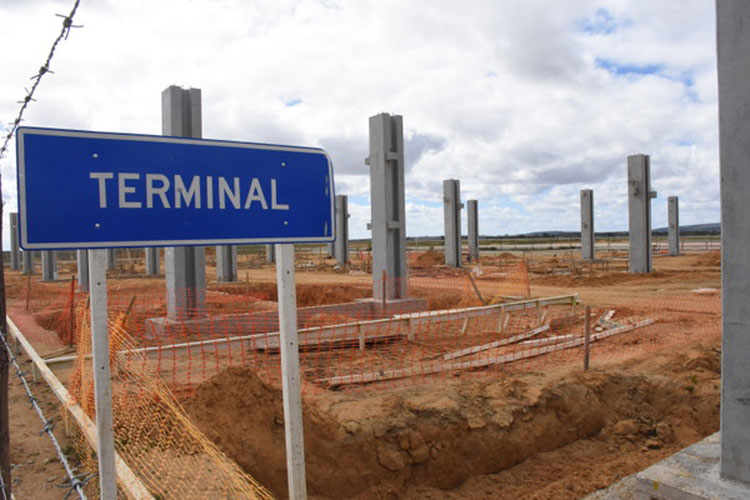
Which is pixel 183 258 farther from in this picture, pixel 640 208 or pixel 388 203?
pixel 640 208

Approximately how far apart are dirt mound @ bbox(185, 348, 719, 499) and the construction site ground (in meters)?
0.01

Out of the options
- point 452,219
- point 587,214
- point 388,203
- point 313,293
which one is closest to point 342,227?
point 452,219

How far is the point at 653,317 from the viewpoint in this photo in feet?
43.2

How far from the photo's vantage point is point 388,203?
12.6m

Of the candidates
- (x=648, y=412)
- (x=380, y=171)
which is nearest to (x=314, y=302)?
(x=380, y=171)

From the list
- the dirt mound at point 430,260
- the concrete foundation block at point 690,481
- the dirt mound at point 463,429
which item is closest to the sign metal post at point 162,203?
the concrete foundation block at point 690,481

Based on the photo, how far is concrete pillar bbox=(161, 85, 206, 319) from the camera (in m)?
10.4

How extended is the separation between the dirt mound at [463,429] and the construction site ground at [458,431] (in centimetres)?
1

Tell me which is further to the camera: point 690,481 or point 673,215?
point 673,215

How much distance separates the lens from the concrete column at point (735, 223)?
3348mm

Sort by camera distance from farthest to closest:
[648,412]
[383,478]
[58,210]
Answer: [648,412]
[383,478]
[58,210]

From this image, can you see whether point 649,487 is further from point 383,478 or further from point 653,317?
point 653,317

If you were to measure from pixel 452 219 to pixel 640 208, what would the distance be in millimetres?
8917

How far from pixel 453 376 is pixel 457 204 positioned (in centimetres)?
2012
